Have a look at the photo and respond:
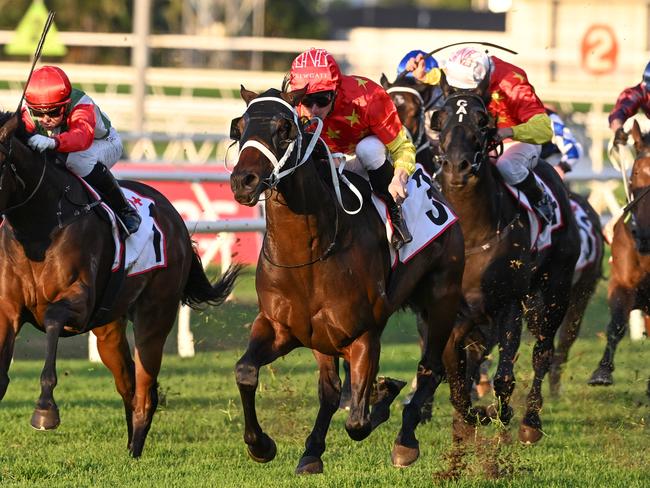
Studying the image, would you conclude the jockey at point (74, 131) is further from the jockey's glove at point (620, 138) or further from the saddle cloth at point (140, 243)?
the jockey's glove at point (620, 138)

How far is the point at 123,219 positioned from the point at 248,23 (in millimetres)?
44507

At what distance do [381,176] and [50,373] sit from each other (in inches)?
65.1

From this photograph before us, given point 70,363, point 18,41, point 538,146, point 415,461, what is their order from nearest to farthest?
point 415,461, point 538,146, point 70,363, point 18,41

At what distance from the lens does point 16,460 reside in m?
6.72

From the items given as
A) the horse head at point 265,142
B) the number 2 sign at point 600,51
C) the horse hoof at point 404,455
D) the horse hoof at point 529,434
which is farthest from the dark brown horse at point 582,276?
the number 2 sign at point 600,51

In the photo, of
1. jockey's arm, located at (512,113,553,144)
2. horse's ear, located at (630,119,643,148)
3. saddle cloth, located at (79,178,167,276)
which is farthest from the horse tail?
horse's ear, located at (630,119,643,148)

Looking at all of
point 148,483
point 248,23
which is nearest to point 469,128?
point 148,483

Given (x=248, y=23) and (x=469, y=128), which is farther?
(x=248, y=23)

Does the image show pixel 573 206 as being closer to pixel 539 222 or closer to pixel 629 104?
pixel 629 104

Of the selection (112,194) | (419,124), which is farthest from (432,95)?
(112,194)

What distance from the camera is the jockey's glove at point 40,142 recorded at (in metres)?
6.46

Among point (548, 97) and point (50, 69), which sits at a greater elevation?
point (50, 69)

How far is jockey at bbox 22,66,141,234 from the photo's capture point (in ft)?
21.6

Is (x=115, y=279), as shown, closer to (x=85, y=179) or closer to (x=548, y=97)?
(x=85, y=179)
